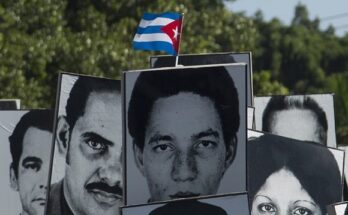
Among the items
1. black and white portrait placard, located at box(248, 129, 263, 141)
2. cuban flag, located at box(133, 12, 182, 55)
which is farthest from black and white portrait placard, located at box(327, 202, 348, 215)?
cuban flag, located at box(133, 12, 182, 55)

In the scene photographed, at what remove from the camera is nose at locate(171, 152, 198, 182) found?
35.3 feet

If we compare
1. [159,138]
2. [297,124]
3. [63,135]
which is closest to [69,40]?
[297,124]

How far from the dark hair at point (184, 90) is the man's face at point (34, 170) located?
106 inches

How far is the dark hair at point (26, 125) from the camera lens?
43.8 ft

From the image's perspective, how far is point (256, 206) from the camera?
11969 millimetres

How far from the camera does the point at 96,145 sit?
12008 mm

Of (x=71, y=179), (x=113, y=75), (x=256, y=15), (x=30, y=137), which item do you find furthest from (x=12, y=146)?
(x=256, y=15)

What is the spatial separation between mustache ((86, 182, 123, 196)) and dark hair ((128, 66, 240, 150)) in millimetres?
1369

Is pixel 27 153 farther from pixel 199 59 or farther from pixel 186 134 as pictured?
pixel 186 134

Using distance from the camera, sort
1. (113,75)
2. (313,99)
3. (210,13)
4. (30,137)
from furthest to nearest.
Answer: (210,13), (113,75), (313,99), (30,137)

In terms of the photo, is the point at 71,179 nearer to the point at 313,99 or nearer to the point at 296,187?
the point at 296,187

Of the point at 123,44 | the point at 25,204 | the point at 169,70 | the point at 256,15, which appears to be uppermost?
the point at 256,15

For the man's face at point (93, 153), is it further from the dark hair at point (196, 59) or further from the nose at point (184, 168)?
the dark hair at point (196, 59)

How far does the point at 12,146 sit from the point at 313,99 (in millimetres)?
3193
